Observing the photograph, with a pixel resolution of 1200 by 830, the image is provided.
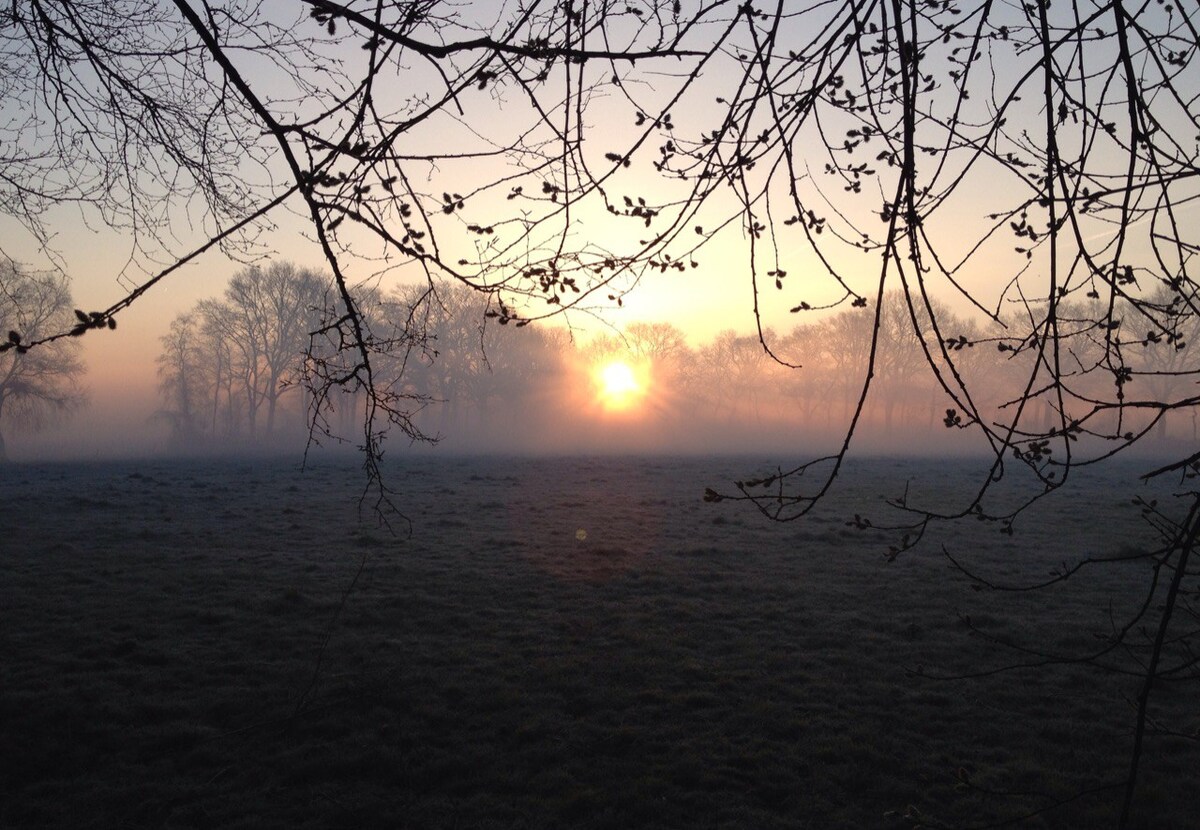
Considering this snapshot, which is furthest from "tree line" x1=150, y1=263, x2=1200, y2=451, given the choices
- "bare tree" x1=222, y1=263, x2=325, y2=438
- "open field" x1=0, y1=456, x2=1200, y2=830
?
"open field" x1=0, y1=456, x2=1200, y2=830

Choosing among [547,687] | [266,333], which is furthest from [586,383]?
[547,687]

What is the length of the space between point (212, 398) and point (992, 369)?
63439 millimetres

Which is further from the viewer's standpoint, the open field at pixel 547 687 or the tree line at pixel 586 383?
the tree line at pixel 586 383

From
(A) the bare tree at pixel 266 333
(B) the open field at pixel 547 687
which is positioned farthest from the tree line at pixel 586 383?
(B) the open field at pixel 547 687

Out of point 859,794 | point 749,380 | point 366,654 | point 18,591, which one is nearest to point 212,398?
point 749,380

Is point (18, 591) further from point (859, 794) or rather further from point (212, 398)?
point (212, 398)

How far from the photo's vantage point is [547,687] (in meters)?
6.73

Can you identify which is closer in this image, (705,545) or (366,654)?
(366,654)

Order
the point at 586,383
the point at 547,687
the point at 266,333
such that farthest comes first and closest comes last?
the point at 586,383
the point at 266,333
the point at 547,687

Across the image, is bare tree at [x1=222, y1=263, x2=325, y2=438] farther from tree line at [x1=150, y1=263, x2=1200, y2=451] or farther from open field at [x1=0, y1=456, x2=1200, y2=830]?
open field at [x1=0, y1=456, x2=1200, y2=830]

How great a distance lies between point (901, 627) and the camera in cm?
840

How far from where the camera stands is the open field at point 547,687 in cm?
498

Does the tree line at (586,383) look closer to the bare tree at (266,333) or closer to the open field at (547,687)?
the bare tree at (266,333)

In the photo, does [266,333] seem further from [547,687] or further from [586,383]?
[547,687]
